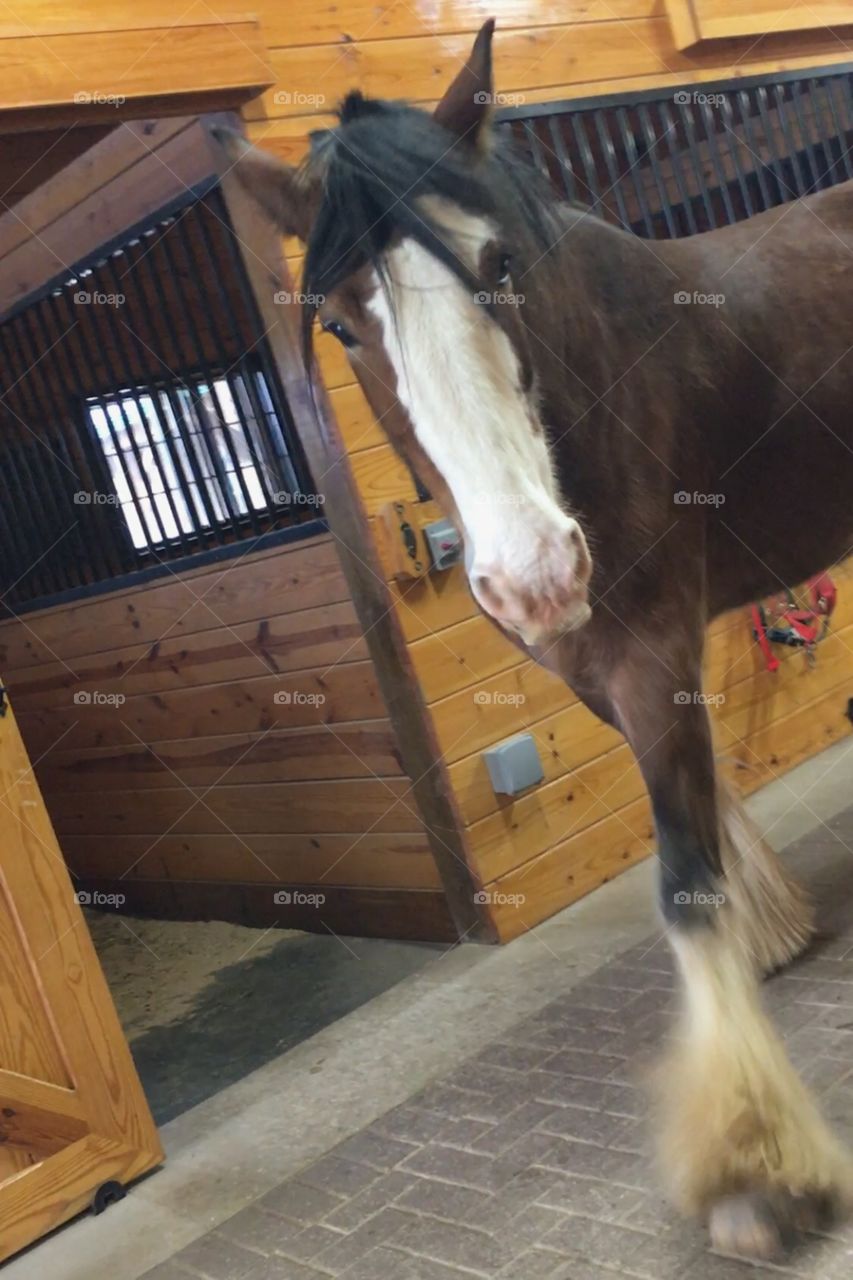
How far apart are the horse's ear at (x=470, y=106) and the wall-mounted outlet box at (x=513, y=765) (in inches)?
65.9

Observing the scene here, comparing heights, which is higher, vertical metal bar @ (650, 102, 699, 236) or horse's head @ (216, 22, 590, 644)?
vertical metal bar @ (650, 102, 699, 236)

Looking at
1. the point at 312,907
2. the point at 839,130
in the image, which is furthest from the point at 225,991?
the point at 839,130

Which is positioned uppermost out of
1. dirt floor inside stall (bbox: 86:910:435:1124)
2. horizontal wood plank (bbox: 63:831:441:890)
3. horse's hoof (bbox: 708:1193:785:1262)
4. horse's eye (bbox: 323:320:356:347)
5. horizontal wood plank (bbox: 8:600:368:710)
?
horse's eye (bbox: 323:320:356:347)

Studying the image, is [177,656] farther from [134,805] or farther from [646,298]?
[646,298]

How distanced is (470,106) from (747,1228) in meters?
1.63

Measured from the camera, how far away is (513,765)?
2.93m

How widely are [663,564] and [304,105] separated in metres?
1.66

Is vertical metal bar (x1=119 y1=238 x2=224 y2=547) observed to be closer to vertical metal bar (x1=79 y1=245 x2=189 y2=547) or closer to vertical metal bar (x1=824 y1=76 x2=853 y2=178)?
vertical metal bar (x1=79 y1=245 x2=189 y2=547)

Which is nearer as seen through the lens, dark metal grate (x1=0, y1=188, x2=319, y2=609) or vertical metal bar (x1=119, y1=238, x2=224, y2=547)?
dark metal grate (x1=0, y1=188, x2=319, y2=609)

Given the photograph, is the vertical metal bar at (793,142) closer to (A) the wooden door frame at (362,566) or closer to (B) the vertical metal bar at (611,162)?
(B) the vertical metal bar at (611,162)

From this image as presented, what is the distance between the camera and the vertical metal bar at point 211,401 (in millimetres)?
3135

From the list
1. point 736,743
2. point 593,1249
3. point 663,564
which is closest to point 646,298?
point 663,564

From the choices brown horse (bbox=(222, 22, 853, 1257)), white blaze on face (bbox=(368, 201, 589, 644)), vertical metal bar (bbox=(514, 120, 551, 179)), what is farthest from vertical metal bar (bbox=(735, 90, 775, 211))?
white blaze on face (bbox=(368, 201, 589, 644))

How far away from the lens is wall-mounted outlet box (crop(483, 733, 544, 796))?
9.61 feet
